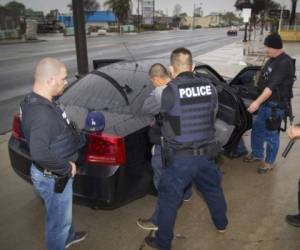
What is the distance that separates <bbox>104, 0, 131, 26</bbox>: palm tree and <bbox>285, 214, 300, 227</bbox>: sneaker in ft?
240

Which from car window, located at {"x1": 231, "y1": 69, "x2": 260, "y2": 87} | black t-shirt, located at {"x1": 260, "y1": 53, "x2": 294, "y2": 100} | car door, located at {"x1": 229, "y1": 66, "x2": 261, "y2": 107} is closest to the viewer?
black t-shirt, located at {"x1": 260, "y1": 53, "x2": 294, "y2": 100}

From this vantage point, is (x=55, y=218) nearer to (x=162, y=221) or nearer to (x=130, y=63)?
(x=162, y=221)

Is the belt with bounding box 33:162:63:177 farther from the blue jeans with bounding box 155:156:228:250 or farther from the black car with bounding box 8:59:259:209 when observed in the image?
the blue jeans with bounding box 155:156:228:250

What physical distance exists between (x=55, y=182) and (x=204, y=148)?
1.16m

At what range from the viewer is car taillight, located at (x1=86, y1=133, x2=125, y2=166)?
9.71ft

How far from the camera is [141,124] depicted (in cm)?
330

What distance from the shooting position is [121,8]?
237 ft

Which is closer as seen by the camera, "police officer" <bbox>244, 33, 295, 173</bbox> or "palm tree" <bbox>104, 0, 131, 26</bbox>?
"police officer" <bbox>244, 33, 295, 173</bbox>

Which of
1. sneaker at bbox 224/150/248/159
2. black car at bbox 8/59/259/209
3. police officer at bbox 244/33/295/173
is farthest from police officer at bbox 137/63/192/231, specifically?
sneaker at bbox 224/150/248/159

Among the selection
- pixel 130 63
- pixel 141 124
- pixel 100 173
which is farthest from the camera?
pixel 130 63

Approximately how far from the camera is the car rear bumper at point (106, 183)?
2.98 metres

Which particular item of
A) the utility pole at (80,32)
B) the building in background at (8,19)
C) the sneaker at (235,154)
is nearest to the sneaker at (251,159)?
the sneaker at (235,154)

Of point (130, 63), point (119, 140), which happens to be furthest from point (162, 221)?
point (130, 63)

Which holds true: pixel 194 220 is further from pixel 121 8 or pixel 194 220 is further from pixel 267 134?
pixel 121 8
